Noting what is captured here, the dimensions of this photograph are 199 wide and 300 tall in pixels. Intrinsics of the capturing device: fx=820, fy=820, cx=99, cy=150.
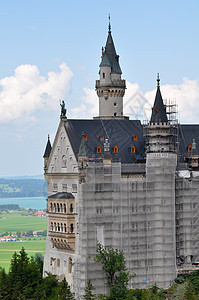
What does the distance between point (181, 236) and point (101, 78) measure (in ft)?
94.4

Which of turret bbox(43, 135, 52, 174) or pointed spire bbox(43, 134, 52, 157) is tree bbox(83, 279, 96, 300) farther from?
pointed spire bbox(43, 134, 52, 157)

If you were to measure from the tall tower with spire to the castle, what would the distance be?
7580 millimetres

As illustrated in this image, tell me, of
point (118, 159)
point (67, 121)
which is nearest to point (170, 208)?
point (118, 159)

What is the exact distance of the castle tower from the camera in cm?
11281

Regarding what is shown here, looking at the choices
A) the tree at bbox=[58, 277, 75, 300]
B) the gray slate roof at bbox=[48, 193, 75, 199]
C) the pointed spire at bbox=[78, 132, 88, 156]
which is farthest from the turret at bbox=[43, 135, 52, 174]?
the tree at bbox=[58, 277, 75, 300]

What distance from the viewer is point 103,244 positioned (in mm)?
109938


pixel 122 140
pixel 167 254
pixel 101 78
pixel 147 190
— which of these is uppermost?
pixel 101 78

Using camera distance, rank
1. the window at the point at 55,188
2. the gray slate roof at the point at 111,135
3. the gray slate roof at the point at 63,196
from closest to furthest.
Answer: the gray slate roof at the point at 63,196, the gray slate roof at the point at 111,135, the window at the point at 55,188

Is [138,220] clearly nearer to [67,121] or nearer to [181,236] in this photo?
[181,236]

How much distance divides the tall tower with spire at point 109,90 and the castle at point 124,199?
7.58 m

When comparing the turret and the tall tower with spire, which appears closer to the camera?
the turret

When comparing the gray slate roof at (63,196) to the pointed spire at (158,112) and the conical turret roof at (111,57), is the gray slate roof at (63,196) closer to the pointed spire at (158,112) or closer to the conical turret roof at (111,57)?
the pointed spire at (158,112)

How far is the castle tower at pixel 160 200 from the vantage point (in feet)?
370

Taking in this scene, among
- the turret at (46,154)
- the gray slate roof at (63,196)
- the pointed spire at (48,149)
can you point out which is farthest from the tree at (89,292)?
the pointed spire at (48,149)
